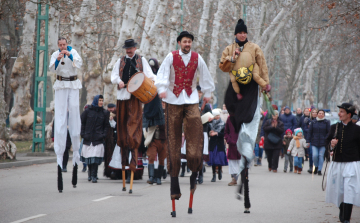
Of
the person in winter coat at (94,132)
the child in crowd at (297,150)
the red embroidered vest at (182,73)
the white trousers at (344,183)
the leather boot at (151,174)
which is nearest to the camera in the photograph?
the white trousers at (344,183)

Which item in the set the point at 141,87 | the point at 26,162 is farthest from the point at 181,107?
the point at 26,162

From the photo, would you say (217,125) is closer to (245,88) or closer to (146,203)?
(146,203)

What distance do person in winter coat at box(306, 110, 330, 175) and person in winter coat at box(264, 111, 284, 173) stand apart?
1.00 m

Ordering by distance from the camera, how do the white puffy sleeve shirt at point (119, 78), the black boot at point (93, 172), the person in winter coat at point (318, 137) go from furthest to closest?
the person in winter coat at point (318, 137), the black boot at point (93, 172), the white puffy sleeve shirt at point (119, 78)

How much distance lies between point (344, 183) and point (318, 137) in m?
9.81

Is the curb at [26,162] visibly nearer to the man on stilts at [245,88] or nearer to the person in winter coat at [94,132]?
the person in winter coat at [94,132]

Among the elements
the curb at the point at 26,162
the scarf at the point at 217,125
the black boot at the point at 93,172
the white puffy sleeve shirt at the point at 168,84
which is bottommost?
the curb at the point at 26,162

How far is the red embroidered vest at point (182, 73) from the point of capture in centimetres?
835

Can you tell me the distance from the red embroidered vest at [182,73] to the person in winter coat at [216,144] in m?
5.96

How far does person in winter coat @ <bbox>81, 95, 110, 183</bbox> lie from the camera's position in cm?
1334

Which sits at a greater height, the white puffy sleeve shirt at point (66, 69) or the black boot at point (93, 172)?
the white puffy sleeve shirt at point (66, 69)

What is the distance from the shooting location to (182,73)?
8398 millimetres

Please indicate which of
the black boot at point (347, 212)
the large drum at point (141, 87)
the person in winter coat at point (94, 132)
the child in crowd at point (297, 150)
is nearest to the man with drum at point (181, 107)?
the large drum at point (141, 87)

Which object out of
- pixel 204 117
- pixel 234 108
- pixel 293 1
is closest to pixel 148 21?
pixel 293 1
